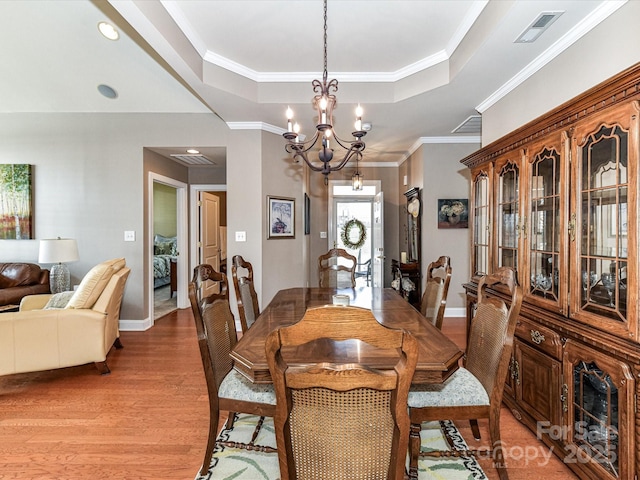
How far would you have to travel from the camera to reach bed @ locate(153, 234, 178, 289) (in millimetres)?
6991

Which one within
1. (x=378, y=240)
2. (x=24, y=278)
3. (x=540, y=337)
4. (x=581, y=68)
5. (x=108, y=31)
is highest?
(x=108, y=31)

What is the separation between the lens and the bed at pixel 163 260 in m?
6.99

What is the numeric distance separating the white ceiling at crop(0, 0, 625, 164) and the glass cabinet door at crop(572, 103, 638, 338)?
2.91ft

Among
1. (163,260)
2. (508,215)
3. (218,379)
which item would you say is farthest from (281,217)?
(163,260)

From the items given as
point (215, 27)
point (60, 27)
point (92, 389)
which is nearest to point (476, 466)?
point (92, 389)

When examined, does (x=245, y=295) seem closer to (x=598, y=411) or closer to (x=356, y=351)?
(x=356, y=351)

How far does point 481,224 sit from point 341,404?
2.34 meters

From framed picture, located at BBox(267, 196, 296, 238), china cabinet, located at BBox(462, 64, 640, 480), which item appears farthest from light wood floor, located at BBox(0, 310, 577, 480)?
framed picture, located at BBox(267, 196, 296, 238)

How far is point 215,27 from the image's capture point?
8.55 feet

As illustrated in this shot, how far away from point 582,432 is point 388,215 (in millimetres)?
5074

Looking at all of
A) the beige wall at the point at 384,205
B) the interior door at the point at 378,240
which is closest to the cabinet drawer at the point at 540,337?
the interior door at the point at 378,240

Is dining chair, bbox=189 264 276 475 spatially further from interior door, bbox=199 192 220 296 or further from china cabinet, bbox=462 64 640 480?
interior door, bbox=199 192 220 296

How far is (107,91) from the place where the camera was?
3.89 meters

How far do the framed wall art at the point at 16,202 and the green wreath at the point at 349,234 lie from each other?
4.87 m
